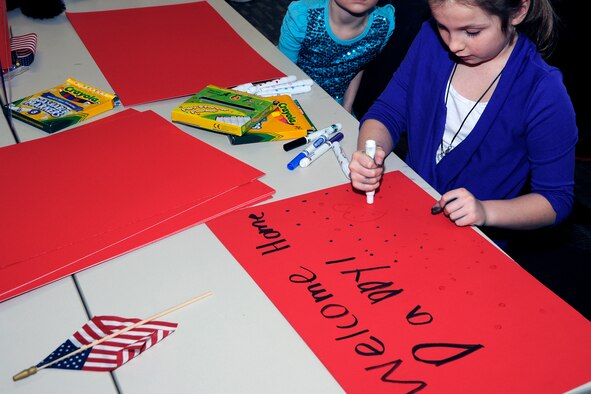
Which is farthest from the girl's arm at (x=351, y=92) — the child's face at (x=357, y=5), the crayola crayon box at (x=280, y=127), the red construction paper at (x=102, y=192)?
the red construction paper at (x=102, y=192)

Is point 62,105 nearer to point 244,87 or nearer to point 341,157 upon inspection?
point 244,87

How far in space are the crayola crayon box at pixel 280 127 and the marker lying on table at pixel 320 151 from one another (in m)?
0.05

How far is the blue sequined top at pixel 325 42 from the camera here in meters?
1.68

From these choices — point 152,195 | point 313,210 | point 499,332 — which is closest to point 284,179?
point 313,210

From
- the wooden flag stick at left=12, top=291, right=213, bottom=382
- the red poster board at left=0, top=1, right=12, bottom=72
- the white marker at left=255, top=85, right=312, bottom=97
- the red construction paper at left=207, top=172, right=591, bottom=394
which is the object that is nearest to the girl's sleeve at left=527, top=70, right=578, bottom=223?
the red construction paper at left=207, top=172, right=591, bottom=394

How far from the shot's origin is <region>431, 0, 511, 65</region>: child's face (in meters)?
1.02

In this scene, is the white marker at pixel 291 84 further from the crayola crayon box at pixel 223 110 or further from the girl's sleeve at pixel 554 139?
the girl's sleeve at pixel 554 139

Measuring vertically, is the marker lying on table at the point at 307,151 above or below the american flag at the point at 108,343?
above

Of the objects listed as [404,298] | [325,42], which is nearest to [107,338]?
[404,298]

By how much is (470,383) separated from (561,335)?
151mm

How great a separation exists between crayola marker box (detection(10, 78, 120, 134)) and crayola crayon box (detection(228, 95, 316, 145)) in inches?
11.3

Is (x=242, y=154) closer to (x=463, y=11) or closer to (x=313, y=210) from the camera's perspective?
(x=313, y=210)

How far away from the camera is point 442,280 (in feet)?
2.89

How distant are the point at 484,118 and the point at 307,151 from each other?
1.10 ft
